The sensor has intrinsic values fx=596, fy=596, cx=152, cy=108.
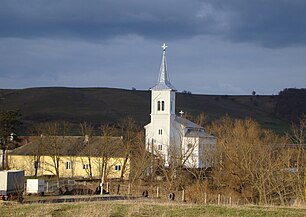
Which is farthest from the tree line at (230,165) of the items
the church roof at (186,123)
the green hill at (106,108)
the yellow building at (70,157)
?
the green hill at (106,108)

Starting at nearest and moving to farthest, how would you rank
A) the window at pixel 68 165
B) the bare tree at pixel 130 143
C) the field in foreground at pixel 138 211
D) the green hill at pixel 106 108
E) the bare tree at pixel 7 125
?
the field in foreground at pixel 138 211, the bare tree at pixel 130 143, the bare tree at pixel 7 125, the window at pixel 68 165, the green hill at pixel 106 108

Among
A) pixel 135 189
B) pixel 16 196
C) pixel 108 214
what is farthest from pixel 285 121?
pixel 108 214

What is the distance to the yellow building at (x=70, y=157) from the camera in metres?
74.4

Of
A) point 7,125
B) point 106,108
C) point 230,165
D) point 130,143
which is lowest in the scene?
point 230,165

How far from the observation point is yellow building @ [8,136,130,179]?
244 ft

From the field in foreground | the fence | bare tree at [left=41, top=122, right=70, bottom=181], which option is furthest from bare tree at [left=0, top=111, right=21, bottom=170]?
the field in foreground

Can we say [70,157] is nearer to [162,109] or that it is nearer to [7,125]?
[7,125]

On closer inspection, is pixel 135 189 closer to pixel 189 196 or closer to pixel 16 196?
pixel 189 196

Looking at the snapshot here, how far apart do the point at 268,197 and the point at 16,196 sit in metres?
18.6

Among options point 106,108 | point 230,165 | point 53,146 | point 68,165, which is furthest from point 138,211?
point 106,108

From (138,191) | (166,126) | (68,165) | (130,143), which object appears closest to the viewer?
(138,191)

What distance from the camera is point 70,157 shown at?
78.4 m

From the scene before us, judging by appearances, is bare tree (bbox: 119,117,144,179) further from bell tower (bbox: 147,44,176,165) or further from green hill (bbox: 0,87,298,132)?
green hill (bbox: 0,87,298,132)

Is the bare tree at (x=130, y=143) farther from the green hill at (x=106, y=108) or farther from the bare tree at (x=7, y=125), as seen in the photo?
the green hill at (x=106, y=108)
